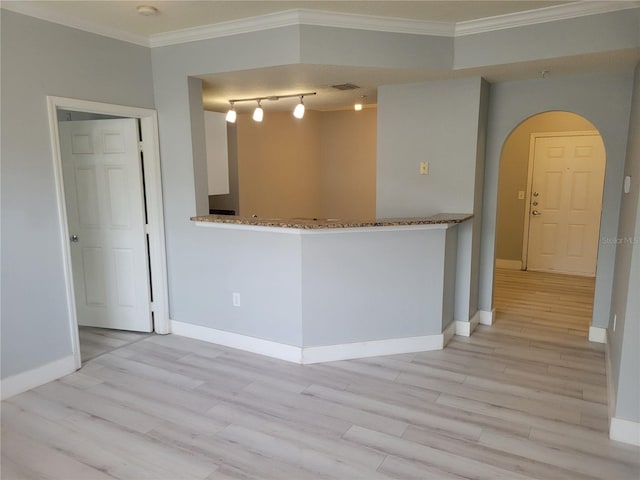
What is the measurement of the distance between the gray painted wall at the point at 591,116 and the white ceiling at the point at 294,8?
17cm

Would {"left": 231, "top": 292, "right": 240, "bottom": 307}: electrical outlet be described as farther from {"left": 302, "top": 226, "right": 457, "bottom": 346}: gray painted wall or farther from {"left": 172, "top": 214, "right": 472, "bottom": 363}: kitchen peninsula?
{"left": 302, "top": 226, "right": 457, "bottom": 346}: gray painted wall

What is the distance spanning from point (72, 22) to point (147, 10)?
61 cm

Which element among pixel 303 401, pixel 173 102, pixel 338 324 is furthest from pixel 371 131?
pixel 303 401

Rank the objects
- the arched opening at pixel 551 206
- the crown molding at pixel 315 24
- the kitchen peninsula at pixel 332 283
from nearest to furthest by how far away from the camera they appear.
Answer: the crown molding at pixel 315 24 < the kitchen peninsula at pixel 332 283 < the arched opening at pixel 551 206

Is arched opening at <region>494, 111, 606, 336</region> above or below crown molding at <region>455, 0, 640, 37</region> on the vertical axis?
below

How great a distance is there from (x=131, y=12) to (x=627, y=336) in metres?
3.65

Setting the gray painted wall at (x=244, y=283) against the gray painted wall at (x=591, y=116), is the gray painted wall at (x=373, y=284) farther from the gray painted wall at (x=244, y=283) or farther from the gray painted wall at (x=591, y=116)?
the gray painted wall at (x=591, y=116)

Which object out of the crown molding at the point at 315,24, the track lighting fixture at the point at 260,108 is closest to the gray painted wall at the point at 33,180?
the crown molding at the point at 315,24

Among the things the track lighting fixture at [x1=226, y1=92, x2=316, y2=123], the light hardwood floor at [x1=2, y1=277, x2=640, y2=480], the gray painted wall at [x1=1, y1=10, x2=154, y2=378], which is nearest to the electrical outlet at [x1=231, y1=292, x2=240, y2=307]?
the light hardwood floor at [x1=2, y1=277, x2=640, y2=480]

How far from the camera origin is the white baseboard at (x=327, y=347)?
11.1ft

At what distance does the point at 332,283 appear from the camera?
10.9ft

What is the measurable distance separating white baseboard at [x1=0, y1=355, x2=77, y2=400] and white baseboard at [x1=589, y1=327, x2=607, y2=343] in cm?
425

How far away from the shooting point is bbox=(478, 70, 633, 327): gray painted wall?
3.47m

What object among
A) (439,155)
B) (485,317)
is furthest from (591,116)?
(485,317)
